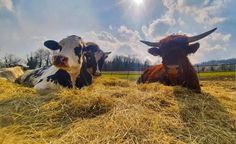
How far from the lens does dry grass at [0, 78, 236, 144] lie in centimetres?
352

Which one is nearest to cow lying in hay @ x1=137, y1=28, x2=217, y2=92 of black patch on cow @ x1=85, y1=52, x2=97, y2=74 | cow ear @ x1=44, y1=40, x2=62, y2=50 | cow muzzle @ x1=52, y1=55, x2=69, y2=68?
cow muzzle @ x1=52, y1=55, x2=69, y2=68

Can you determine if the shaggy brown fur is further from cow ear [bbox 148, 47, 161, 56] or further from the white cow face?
the white cow face

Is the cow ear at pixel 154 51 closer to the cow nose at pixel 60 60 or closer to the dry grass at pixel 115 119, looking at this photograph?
the cow nose at pixel 60 60

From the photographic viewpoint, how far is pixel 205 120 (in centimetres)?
429

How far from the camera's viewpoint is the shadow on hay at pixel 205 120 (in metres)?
3.77

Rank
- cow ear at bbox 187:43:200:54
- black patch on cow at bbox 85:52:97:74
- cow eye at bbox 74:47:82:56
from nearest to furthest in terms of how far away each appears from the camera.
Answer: cow ear at bbox 187:43:200:54
cow eye at bbox 74:47:82:56
black patch on cow at bbox 85:52:97:74

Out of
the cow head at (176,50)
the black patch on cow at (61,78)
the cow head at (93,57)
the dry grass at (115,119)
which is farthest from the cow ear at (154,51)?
the dry grass at (115,119)

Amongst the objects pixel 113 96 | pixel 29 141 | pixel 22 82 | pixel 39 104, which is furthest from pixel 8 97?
pixel 22 82

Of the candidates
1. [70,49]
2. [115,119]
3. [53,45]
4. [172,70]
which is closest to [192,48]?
[172,70]

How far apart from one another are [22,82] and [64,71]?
3362 millimetres

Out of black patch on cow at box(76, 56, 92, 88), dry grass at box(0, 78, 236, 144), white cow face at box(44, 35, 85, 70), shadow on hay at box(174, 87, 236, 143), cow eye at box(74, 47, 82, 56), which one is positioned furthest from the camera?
black patch on cow at box(76, 56, 92, 88)

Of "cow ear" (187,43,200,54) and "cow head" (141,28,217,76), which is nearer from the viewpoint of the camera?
"cow head" (141,28,217,76)

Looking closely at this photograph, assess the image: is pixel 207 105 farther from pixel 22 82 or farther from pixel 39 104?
pixel 22 82

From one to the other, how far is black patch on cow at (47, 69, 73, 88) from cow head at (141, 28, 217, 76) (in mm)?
2239
